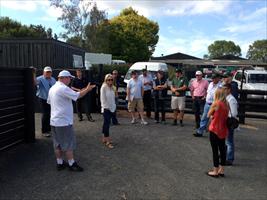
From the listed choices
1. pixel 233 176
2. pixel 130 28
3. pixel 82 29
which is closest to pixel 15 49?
pixel 233 176

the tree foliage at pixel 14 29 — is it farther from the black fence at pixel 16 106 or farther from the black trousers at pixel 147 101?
the black fence at pixel 16 106

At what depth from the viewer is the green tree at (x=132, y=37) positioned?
62094 millimetres

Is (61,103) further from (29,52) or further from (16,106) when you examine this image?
(29,52)

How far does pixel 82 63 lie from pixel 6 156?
48.8 feet

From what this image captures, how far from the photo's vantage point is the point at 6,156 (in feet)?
24.7

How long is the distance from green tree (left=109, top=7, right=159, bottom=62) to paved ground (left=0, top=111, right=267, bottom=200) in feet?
173

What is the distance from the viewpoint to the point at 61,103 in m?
A: 6.53

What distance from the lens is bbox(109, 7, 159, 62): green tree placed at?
204ft

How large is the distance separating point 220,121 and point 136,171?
175 cm

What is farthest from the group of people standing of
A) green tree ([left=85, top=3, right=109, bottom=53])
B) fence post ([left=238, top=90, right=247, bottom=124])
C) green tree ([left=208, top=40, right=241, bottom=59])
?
green tree ([left=208, top=40, right=241, bottom=59])

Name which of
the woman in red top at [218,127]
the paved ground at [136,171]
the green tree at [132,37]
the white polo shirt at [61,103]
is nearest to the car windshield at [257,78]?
the paved ground at [136,171]

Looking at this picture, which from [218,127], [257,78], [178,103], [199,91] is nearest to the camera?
[218,127]

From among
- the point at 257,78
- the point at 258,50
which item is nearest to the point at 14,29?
the point at 257,78

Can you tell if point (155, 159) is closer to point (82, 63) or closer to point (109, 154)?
point (109, 154)
